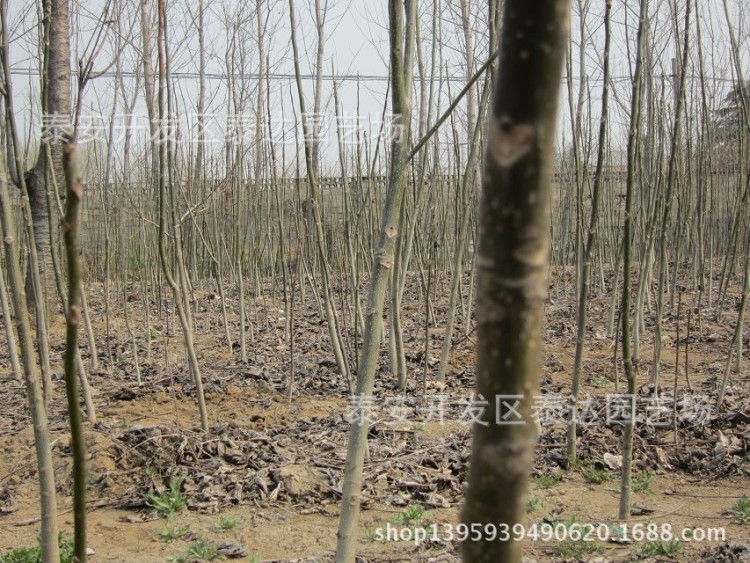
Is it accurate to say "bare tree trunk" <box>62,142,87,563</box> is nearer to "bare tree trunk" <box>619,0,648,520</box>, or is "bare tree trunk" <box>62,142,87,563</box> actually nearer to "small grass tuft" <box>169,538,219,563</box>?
"bare tree trunk" <box>619,0,648,520</box>

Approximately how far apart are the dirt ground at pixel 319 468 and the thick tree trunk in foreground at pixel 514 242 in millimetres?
1835

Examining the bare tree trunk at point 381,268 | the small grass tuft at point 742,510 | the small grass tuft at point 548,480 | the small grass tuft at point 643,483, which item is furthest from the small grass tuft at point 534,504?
the bare tree trunk at point 381,268

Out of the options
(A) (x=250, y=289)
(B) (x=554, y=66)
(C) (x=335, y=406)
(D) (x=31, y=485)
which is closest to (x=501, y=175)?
(B) (x=554, y=66)

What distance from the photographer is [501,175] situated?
1.36 feet

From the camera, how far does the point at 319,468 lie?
2934mm

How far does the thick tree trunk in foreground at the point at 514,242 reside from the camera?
16.0 inches

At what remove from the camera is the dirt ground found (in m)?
2.40

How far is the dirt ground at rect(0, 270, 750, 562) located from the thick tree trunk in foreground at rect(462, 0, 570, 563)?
6.02 feet

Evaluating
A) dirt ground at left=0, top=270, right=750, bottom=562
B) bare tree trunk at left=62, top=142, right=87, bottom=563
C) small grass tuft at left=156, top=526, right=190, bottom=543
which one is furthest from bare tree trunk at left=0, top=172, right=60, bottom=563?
small grass tuft at left=156, top=526, right=190, bottom=543

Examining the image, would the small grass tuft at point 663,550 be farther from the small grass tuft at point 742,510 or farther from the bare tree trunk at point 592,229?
the bare tree trunk at point 592,229

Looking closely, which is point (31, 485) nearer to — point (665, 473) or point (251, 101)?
point (665, 473)

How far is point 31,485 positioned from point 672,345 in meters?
4.16

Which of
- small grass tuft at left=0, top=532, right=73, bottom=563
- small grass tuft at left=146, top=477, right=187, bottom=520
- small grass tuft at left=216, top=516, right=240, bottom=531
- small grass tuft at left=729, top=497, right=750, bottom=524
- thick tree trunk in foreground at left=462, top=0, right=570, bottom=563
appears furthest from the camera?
small grass tuft at left=146, top=477, right=187, bottom=520

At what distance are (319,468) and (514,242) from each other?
8.71 feet
